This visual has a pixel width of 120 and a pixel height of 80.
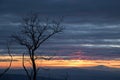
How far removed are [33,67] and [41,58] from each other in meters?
1.42

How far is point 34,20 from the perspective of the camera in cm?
3625

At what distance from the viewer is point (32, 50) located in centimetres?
3603

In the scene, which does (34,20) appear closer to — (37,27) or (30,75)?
(37,27)

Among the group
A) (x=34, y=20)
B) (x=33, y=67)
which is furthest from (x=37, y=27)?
(x=33, y=67)

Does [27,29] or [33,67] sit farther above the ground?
[27,29]

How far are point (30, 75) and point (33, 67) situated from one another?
1848 millimetres

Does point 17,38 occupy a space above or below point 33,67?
above

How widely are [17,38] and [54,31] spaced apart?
3.08m

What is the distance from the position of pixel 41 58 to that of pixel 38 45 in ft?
4.59

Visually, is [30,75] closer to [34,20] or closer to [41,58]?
[41,58]

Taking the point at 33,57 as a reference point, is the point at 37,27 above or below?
above

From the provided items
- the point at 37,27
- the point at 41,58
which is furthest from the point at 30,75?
the point at 37,27

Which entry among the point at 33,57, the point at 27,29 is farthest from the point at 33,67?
the point at 27,29

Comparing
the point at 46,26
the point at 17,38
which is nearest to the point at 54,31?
the point at 46,26
